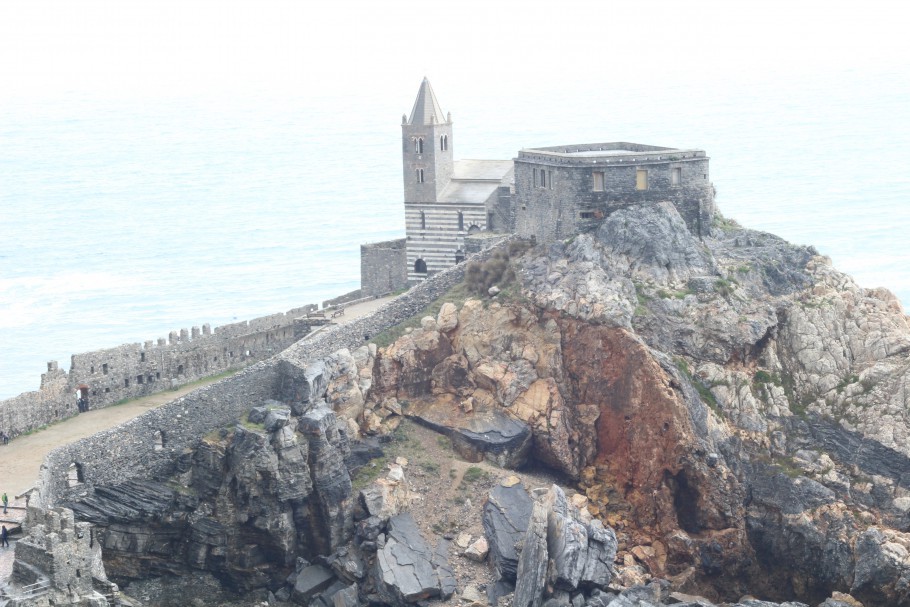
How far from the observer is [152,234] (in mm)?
163000

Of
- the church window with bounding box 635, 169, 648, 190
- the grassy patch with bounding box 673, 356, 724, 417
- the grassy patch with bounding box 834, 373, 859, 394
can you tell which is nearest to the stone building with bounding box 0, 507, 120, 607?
the grassy patch with bounding box 673, 356, 724, 417

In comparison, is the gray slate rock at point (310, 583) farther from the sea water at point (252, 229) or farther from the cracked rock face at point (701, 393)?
the sea water at point (252, 229)

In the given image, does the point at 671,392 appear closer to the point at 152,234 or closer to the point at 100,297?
the point at 100,297

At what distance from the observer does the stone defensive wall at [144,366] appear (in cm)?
6619

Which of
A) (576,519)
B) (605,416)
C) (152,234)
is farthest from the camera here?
(152,234)

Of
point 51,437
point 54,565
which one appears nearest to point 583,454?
point 51,437

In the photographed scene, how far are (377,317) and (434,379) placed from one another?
4.29 m

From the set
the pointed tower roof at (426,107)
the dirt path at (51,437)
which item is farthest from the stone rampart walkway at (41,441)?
the pointed tower roof at (426,107)

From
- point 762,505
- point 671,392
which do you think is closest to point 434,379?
point 671,392

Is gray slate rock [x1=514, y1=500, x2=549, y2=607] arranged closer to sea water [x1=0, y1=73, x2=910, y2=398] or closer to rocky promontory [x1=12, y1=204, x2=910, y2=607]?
rocky promontory [x1=12, y1=204, x2=910, y2=607]

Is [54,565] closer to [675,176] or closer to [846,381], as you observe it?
[846,381]

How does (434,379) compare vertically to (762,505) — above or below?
above

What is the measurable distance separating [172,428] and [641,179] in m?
24.5

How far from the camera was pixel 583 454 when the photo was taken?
226ft
